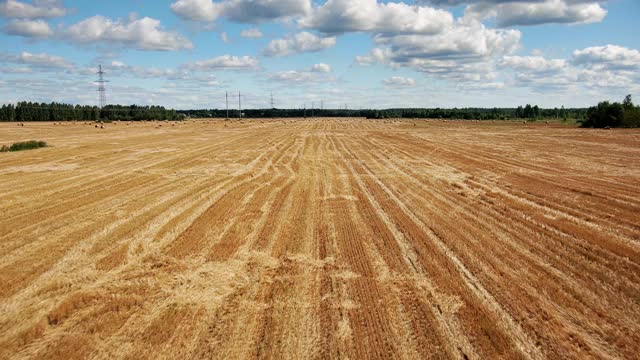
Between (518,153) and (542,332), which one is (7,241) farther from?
(518,153)

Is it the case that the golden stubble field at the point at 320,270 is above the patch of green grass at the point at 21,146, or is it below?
below

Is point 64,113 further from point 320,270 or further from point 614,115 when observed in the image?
point 320,270

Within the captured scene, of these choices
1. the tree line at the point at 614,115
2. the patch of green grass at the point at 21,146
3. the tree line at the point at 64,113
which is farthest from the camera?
the tree line at the point at 64,113

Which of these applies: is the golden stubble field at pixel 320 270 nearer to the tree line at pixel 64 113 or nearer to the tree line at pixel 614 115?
the tree line at pixel 614 115

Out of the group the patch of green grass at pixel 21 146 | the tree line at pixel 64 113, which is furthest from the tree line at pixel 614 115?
the tree line at pixel 64 113

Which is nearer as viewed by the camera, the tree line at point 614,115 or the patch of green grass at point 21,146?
the patch of green grass at point 21,146

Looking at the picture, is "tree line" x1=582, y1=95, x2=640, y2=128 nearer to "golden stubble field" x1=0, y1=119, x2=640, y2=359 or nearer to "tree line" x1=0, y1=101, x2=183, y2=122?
"golden stubble field" x1=0, y1=119, x2=640, y2=359

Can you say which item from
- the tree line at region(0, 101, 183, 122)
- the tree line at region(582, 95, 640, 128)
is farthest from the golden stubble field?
the tree line at region(0, 101, 183, 122)
